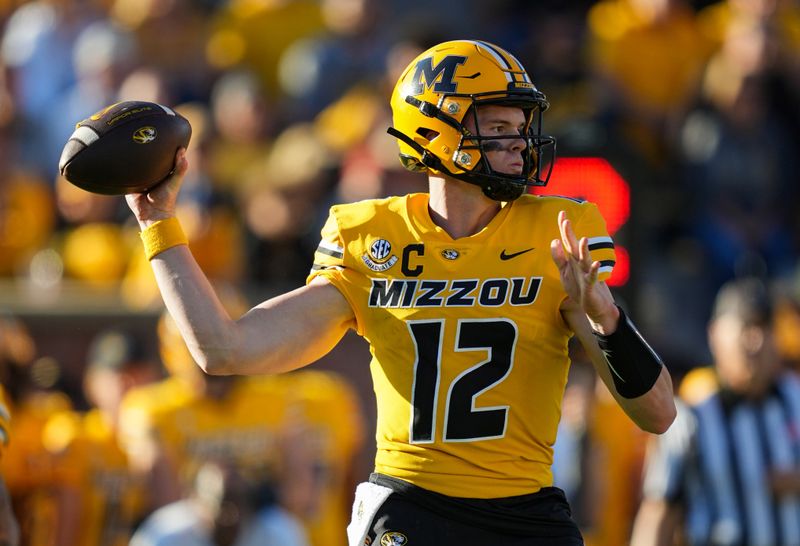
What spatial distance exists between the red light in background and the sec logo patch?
12.4ft

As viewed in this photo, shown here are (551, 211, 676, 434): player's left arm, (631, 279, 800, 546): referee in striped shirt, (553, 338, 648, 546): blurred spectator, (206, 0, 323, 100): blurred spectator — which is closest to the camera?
(551, 211, 676, 434): player's left arm

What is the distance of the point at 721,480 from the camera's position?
654 centimetres

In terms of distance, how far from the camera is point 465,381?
3830 mm

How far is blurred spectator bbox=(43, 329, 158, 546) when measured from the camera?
7047 mm

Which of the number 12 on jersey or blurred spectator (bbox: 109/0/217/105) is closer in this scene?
the number 12 on jersey

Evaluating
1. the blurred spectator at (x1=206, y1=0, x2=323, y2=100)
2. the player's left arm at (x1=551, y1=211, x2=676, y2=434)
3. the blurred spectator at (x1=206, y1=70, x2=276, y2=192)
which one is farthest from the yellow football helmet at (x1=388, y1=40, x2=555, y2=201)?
the blurred spectator at (x1=206, y1=0, x2=323, y2=100)

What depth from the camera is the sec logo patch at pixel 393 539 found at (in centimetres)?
379

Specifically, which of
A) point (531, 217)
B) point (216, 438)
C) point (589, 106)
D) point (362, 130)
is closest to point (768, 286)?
point (589, 106)

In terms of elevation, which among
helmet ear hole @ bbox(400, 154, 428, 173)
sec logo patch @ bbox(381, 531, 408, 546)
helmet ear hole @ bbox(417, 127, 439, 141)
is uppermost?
helmet ear hole @ bbox(417, 127, 439, 141)

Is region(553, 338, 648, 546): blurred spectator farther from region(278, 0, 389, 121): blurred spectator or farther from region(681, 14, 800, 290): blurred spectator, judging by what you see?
region(278, 0, 389, 121): blurred spectator

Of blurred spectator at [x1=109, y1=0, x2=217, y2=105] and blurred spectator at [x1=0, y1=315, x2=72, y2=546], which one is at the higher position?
blurred spectator at [x1=109, y1=0, x2=217, y2=105]

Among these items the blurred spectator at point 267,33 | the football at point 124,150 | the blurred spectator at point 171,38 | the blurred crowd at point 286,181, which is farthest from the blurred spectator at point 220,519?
the blurred spectator at point 267,33

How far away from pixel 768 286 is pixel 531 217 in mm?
4679

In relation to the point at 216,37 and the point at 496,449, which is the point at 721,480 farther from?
the point at 216,37
